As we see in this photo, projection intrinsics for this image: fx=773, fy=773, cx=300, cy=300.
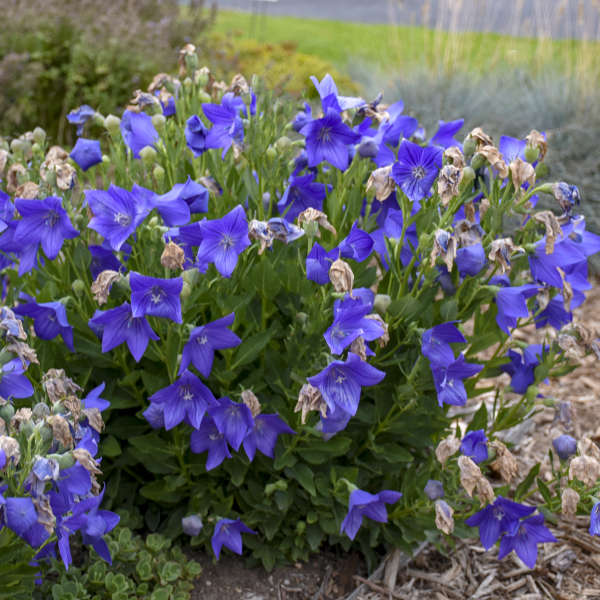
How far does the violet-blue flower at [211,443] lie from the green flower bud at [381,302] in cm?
59

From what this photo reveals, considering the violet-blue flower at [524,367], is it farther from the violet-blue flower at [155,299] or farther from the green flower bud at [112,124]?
the green flower bud at [112,124]

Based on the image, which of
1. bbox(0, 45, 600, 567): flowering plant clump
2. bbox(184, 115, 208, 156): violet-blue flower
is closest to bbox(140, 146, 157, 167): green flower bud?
bbox(0, 45, 600, 567): flowering plant clump

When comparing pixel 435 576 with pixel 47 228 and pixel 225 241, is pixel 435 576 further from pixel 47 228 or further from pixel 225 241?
pixel 47 228

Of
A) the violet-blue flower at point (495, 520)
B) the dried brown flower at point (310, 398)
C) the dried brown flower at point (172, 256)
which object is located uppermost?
the dried brown flower at point (172, 256)

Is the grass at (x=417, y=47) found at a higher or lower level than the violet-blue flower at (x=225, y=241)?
lower

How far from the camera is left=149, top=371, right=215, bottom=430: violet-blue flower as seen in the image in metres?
2.09

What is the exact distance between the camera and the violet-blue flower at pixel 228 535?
238 cm

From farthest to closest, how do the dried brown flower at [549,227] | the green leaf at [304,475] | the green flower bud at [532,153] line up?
1. the green leaf at [304,475]
2. the green flower bud at [532,153]
3. the dried brown flower at [549,227]

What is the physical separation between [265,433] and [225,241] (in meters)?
0.61

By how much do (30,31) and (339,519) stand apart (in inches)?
253

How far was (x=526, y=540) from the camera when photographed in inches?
92.3

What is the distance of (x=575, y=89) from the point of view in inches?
273

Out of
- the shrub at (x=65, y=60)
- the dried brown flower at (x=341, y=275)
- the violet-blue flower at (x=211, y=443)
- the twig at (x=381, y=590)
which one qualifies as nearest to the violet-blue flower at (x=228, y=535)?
the violet-blue flower at (x=211, y=443)

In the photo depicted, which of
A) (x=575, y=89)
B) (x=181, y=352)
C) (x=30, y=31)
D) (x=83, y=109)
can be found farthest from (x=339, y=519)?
(x=30, y=31)
